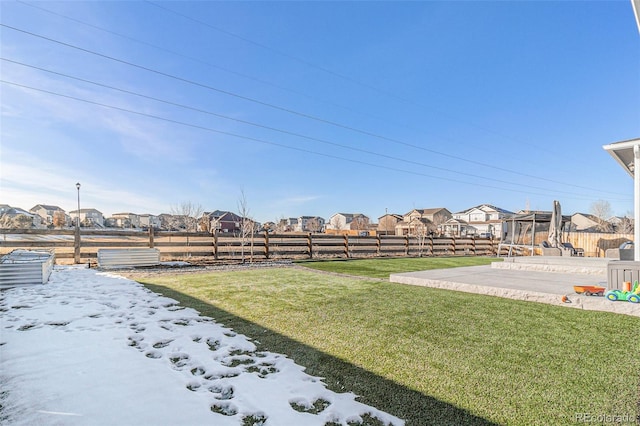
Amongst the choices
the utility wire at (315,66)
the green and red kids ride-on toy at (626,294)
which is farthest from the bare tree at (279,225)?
the green and red kids ride-on toy at (626,294)

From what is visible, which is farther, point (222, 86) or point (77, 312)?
point (222, 86)

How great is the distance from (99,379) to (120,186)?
1428 centimetres

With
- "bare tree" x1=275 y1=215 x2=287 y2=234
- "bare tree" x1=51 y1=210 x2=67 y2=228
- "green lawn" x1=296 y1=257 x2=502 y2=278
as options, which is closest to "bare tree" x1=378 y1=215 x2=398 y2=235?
"bare tree" x1=275 y1=215 x2=287 y2=234

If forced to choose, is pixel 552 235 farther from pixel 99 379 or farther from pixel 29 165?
pixel 29 165

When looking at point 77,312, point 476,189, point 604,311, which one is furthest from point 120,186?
point 476,189

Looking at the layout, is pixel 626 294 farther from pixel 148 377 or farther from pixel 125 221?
pixel 125 221

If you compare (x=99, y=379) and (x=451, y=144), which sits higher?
(x=451, y=144)

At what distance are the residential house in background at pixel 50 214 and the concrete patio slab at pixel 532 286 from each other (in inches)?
1972

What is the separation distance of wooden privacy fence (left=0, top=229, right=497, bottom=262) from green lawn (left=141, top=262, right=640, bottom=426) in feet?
17.6

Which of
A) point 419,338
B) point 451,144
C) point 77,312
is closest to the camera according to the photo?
point 419,338

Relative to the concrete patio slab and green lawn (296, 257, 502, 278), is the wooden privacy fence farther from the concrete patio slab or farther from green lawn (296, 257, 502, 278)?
the concrete patio slab

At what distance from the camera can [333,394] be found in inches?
82.8

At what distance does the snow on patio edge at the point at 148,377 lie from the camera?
1.80m

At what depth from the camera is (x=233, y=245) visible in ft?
40.6
